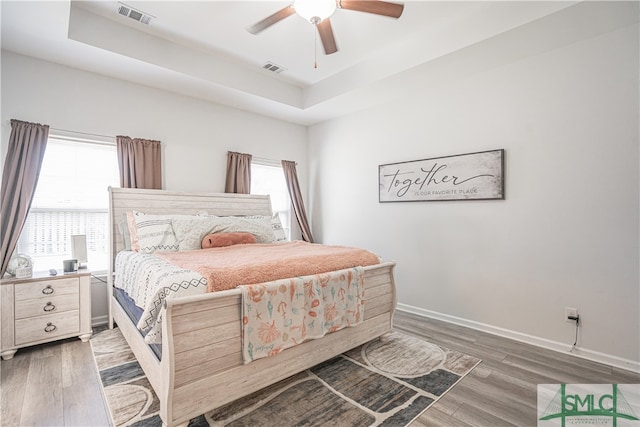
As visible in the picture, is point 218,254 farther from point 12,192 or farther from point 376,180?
point 376,180

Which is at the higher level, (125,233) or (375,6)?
(375,6)

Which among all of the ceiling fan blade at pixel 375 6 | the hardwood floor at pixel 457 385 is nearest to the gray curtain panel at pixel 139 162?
the hardwood floor at pixel 457 385

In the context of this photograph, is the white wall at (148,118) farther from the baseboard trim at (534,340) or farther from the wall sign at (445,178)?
the baseboard trim at (534,340)

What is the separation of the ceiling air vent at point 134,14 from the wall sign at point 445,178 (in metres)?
2.86

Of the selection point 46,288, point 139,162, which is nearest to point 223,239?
point 139,162

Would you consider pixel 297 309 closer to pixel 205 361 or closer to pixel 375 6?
pixel 205 361

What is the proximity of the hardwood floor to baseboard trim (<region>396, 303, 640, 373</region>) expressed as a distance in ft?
0.22

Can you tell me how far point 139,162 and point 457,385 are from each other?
3.61 metres

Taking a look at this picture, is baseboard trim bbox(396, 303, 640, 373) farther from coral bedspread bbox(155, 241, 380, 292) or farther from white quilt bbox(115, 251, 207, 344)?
white quilt bbox(115, 251, 207, 344)

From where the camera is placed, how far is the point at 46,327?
262 centimetres

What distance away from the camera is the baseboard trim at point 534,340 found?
240cm

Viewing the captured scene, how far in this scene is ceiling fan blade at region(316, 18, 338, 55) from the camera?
2.22 m

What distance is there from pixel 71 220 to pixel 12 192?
1.84 feet

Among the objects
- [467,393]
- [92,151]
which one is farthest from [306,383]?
[92,151]
